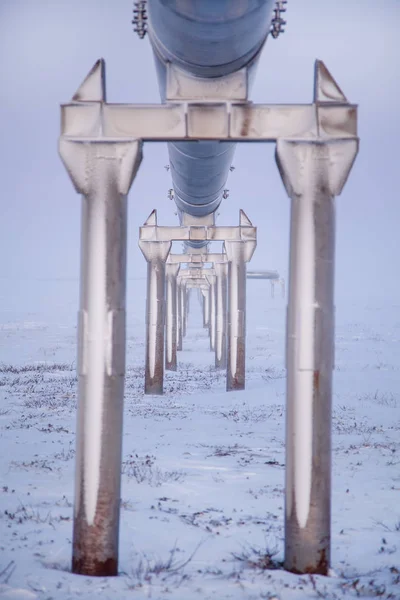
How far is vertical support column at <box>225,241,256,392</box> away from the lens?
15828 millimetres

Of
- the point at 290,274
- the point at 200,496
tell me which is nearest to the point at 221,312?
the point at 200,496

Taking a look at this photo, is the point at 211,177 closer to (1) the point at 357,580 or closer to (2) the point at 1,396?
(1) the point at 357,580

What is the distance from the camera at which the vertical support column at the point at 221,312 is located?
20938 millimetres

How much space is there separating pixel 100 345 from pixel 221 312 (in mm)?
16979

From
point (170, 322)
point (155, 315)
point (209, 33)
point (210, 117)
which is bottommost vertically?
point (170, 322)

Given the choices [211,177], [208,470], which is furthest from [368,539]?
[211,177]

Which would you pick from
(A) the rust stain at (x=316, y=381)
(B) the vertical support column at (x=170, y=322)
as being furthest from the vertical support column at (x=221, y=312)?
(A) the rust stain at (x=316, y=381)

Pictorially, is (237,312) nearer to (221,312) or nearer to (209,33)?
(221,312)

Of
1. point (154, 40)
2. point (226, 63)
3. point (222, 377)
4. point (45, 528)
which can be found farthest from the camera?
point (222, 377)

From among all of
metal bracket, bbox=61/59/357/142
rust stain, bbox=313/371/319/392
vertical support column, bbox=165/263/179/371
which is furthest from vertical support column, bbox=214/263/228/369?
rust stain, bbox=313/371/319/392

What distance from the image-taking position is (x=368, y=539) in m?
5.50

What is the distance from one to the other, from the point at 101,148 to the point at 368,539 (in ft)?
13.6

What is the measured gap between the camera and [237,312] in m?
15.8

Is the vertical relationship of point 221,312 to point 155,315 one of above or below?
above
